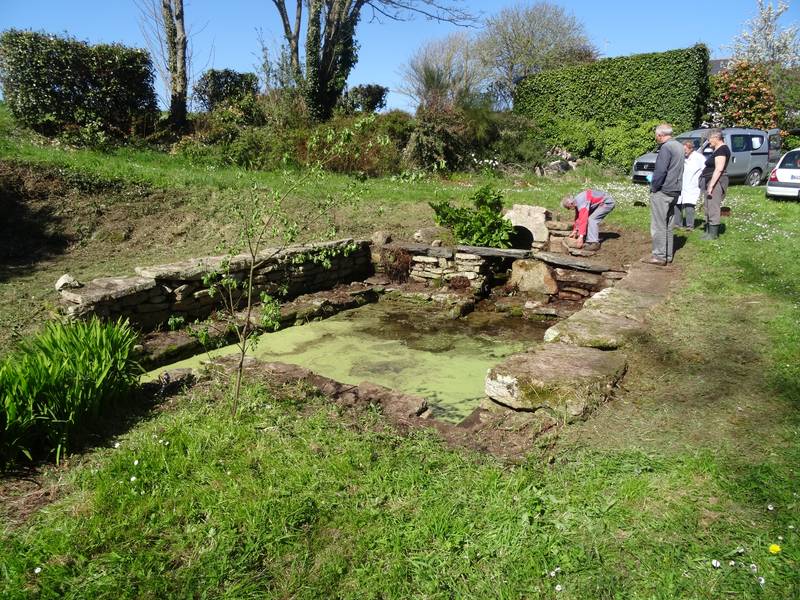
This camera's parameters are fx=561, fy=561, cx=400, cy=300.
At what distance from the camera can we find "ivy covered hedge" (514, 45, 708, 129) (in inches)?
729

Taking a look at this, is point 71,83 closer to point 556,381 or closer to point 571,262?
point 571,262

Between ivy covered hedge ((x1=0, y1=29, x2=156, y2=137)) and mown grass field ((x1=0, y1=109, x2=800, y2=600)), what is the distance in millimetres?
11933

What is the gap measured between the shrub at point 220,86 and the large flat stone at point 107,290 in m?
14.1

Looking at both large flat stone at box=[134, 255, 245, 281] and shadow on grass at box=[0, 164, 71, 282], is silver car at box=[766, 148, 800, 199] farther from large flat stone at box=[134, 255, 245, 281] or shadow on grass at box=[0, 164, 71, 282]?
shadow on grass at box=[0, 164, 71, 282]

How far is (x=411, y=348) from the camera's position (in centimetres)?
643

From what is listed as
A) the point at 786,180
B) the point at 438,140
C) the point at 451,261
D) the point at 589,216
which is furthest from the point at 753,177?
the point at 451,261

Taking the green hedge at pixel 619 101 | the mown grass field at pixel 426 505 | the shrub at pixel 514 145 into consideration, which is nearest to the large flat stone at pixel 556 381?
the mown grass field at pixel 426 505

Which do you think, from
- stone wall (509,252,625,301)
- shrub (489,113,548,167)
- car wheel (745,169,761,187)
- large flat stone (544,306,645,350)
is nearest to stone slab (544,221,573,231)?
stone wall (509,252,625,301)

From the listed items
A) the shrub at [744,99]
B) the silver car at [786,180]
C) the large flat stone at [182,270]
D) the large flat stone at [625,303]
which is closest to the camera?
the large flat stone at [625,303]

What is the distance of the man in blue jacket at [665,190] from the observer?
7.00 meters

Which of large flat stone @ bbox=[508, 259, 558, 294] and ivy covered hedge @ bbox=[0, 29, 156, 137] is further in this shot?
ivy covered hedge @ bbox=[0, 29, 156, 137]

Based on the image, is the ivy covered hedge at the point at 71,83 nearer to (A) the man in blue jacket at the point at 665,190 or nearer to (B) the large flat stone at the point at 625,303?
(A) the man in blue jacket at the point at 665,190

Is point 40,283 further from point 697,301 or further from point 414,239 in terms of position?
point 697,301

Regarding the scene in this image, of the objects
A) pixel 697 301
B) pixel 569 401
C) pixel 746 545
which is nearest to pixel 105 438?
pixel 569 401
